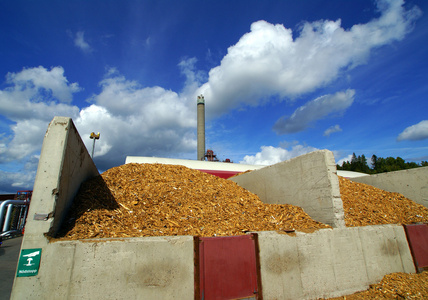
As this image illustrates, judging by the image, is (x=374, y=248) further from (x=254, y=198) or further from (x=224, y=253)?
(x=224, y=253)

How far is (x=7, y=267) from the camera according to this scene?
22.4ft

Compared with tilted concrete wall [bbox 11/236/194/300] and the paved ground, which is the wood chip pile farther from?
the paved ground

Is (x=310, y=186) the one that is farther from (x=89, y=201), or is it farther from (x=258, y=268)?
(x=89, y=201)

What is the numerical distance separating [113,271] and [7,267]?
6.07 meters

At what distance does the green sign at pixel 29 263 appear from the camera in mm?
3320

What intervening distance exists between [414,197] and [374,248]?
593 cm

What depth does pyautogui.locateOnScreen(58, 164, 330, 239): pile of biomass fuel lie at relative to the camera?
4527 mm

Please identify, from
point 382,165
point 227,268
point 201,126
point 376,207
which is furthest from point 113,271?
point 382,165

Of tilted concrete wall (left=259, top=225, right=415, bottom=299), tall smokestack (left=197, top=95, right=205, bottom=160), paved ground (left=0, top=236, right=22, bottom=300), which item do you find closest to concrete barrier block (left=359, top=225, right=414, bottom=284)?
tilted concrete wall (left=259, top=225, right=415, bottom=299)

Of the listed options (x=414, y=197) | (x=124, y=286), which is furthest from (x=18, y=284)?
(x=414, y=197)

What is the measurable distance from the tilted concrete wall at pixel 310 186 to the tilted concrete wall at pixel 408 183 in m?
6.51

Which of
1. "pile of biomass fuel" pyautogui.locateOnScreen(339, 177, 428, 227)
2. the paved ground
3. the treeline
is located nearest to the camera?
the paved ground

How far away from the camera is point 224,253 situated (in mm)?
4223

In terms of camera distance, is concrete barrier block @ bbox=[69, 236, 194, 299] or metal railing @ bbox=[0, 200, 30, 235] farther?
metal railing @ bbox=[0, 200, 30, 235]
